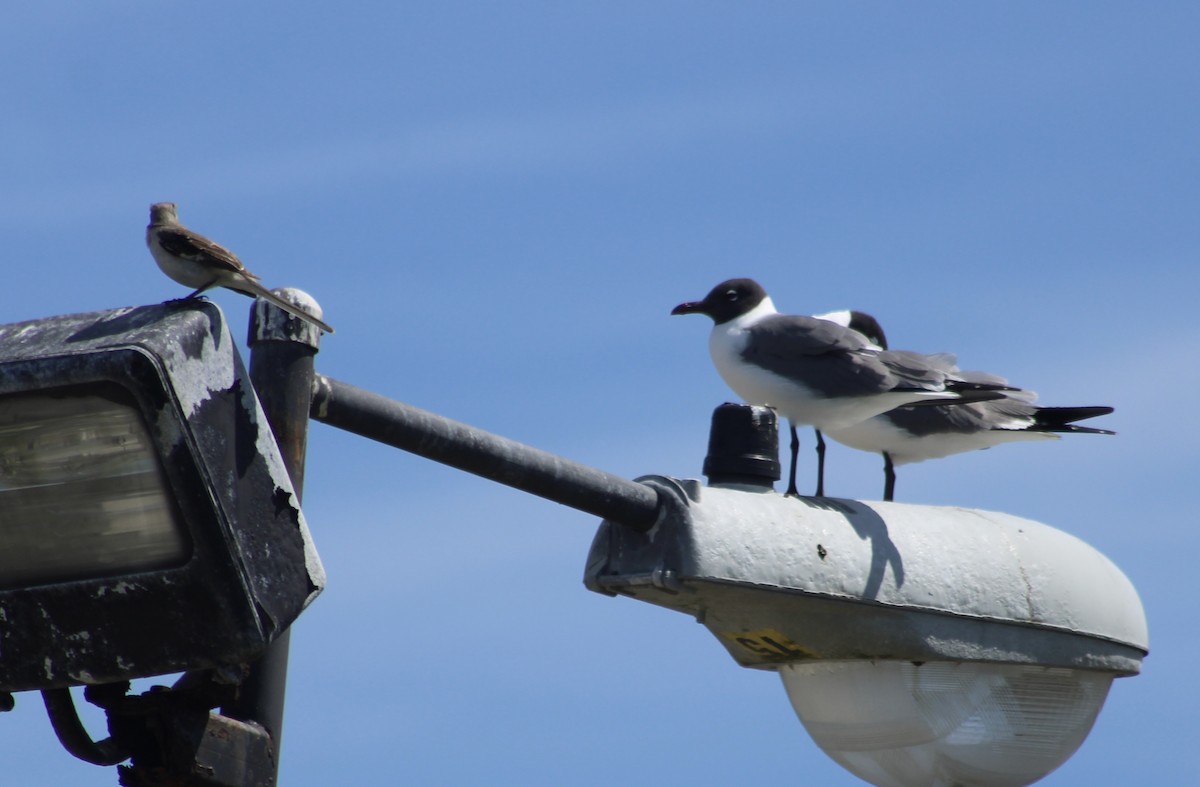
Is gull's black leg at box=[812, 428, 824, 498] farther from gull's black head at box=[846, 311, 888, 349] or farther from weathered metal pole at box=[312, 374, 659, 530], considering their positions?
weathered metal pole at box=[312, 374, 659, 530]

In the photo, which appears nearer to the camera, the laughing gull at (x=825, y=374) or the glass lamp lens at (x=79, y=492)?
the glass lamp lens at (x=79, y=492)

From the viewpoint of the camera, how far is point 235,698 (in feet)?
7.89

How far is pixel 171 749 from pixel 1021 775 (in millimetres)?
2422

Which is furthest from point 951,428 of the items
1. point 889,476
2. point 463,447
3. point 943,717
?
point 463,447

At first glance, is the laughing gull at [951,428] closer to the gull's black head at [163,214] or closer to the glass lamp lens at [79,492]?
the gull's black head at [163,214]

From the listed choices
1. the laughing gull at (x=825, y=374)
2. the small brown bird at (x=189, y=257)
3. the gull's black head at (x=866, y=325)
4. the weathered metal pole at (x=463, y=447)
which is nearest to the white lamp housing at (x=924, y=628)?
the weathered metal pole at (x=463, y=447)

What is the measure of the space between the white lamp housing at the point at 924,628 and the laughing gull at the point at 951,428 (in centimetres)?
404

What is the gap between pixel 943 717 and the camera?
4.07 m

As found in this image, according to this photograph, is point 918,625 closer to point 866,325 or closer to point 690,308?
point 690,308

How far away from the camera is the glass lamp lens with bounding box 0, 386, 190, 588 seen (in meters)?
2.04

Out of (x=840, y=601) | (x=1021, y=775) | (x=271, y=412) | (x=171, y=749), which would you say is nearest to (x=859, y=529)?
(x=840, y=601)

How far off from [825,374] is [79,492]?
5.24 metres

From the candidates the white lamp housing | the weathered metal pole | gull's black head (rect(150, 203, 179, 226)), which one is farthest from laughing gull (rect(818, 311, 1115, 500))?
the weathered metal pole

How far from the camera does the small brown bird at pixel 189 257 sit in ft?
11.8
